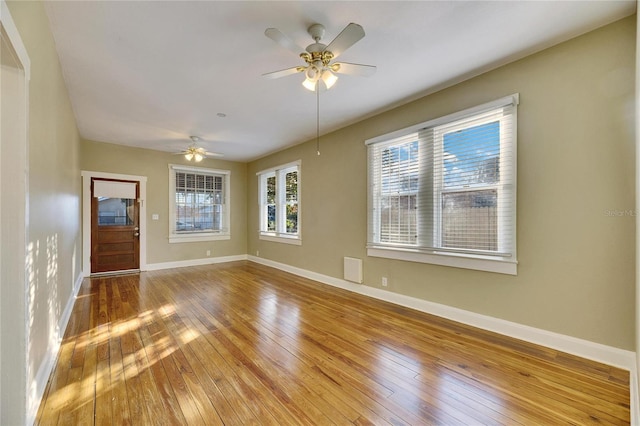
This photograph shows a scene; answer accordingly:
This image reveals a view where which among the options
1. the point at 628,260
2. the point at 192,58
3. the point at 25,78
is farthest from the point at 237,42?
the point at 628,260

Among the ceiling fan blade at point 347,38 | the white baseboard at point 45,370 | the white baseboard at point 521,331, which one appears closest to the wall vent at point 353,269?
the white baseboard at point 521,331

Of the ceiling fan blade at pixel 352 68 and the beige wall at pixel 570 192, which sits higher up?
the ceiling fan blade at pixel 352 68

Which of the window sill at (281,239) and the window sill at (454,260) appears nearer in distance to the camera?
the window sill at (454,260)

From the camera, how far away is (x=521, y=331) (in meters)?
2.73

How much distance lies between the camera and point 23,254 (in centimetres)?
150

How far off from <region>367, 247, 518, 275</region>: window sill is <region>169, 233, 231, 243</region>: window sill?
460 centimetres

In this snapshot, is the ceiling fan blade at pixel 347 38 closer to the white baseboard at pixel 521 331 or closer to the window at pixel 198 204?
the white baseboard at pixel 521 331

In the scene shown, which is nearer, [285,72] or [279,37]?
[279,37]

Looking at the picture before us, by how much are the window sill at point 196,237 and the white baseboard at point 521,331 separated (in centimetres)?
431

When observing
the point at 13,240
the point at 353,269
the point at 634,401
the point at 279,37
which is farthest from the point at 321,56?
the point at 634,401

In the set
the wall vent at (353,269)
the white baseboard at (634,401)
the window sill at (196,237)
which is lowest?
the white baseboard at (634,401)

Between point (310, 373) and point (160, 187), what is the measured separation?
5877mm

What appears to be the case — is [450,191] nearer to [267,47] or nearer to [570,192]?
[570,192]

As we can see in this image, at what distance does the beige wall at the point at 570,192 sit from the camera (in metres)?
2.23
